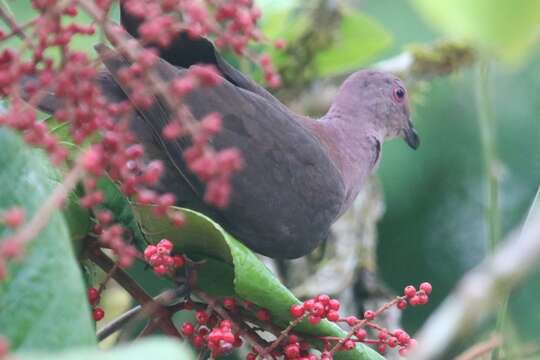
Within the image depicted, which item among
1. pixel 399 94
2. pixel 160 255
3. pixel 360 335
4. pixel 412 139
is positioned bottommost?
pixel 412 139

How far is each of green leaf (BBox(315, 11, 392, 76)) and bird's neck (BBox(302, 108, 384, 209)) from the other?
323 mm

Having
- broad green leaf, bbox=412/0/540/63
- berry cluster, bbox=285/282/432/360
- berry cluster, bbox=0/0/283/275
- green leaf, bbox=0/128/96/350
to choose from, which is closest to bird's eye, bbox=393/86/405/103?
berry cluster, bbox=285/282/432/360

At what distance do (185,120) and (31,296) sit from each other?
0.28 metres

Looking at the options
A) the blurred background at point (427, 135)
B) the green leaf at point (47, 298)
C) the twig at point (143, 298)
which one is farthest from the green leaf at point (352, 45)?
the green leaf at point (47, 298)

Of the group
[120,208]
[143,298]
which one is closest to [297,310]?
[143,298]

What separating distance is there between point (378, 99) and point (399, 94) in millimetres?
62

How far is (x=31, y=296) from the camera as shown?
0.93 m

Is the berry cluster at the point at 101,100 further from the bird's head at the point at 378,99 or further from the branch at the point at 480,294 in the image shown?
the bird's head at the point at 378,99

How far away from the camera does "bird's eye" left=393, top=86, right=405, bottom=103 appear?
2.75 meters

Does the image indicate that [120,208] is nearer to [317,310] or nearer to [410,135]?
[317,310]

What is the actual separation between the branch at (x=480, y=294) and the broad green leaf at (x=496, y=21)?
11 cm

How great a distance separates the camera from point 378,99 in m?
2.76

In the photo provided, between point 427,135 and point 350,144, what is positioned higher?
point 350,144

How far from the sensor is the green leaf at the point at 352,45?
296cm
